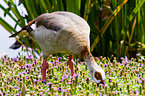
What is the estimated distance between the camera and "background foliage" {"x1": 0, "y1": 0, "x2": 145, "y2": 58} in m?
5.93

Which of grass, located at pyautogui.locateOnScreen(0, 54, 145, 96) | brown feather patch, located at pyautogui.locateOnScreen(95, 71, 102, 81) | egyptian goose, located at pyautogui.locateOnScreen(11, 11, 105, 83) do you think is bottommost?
grass, located at pyautogui.locateOnScreen(0, 54, 145, 96)

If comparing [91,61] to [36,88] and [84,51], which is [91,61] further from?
[36,88]

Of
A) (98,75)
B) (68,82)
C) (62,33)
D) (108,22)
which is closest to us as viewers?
(98,75)

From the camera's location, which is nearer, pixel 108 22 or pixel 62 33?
pixel 62 33

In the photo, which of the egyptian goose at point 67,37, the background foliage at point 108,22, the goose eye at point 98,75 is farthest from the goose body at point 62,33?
the background foliage at point 108,22

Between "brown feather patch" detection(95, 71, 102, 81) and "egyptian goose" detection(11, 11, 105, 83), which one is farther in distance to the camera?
"egyptian goose" detection(11, 11, 105, 83)

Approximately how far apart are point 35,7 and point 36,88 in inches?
122

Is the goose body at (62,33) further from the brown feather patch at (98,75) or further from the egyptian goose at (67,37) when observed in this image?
the brown feather patch at (98,75)

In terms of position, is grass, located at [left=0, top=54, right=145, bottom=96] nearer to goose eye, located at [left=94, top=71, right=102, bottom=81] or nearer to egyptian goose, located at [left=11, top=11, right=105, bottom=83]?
goose eye, located at [left=94, top=71, right=102, bottom=81]

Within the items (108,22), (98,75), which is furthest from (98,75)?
(108,22)

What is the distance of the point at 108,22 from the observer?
19.2ft

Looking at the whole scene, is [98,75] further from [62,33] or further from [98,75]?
[62,33]

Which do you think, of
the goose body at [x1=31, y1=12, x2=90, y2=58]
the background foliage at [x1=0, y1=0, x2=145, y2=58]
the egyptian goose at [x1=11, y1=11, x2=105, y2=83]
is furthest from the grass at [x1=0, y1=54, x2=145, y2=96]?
the background foliage at [x1=0, y1=0, x2=145, y2=58]

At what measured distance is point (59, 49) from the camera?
13.2ft
